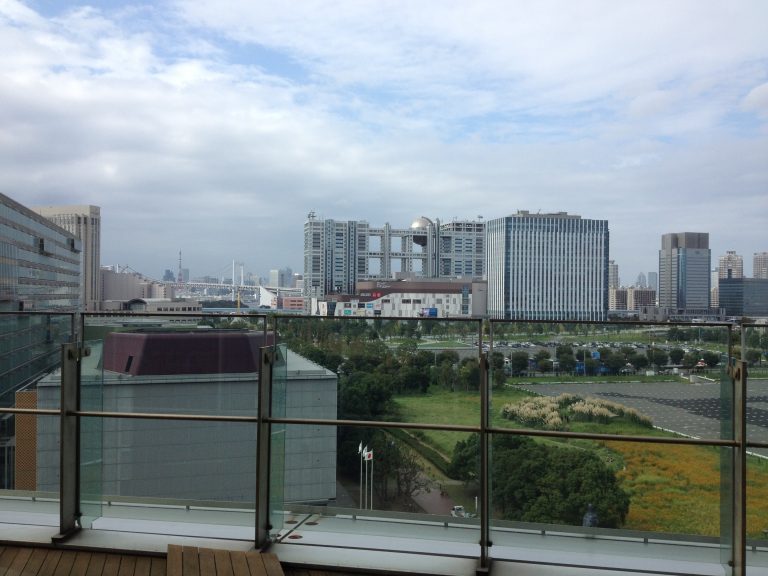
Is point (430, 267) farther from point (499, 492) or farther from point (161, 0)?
point (499, 492)

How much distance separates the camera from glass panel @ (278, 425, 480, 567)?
2879 millimetres

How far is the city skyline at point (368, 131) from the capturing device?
87750 mm

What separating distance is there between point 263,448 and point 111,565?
0.83 meters

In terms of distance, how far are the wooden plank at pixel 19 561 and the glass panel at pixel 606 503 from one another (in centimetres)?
209

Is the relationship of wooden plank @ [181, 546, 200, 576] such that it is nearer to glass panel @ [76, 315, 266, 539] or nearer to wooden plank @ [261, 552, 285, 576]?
glass panel @ [76, 315, 266, 539]

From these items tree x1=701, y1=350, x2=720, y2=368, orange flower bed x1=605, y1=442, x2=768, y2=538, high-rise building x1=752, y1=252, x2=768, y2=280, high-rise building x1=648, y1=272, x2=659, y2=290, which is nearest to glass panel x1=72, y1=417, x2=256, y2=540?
orange flower bed x1=605, y1=442, x2=768, y2=538

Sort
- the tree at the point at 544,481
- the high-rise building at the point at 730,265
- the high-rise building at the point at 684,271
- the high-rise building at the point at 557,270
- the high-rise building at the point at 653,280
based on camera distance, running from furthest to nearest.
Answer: the high-rise building at the point at 557,270
the high-rise building at the point at 653,280
the high-rise building at the point at 730,265
the high-rise building at the point at 684,271
the tree at the point at 544,481

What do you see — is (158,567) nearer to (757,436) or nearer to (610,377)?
(610,377)

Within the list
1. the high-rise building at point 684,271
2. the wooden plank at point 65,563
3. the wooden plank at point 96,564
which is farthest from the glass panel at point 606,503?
the high-rise building at point 684,271

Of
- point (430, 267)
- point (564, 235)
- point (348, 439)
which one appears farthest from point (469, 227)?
point (348, 439)

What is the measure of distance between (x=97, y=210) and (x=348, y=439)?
10723cm

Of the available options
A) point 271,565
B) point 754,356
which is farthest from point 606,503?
point 271,565

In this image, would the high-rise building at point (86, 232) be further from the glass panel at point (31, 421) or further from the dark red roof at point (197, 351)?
the dark red roof at point (197, 351)

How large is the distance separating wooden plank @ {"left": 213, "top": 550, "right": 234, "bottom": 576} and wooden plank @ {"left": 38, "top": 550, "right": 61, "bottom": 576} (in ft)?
2.31
